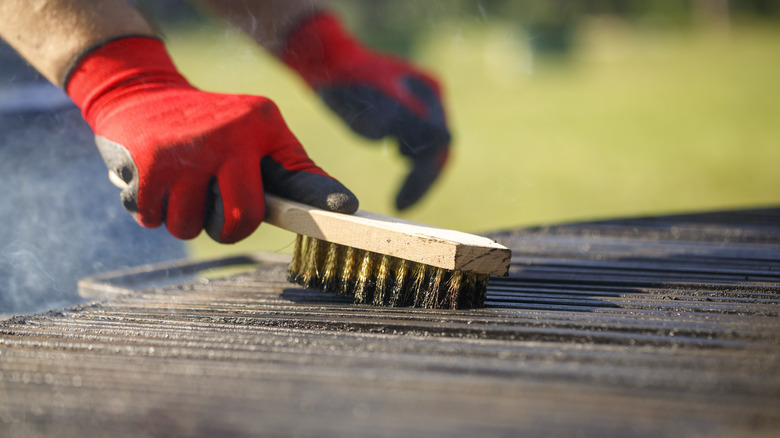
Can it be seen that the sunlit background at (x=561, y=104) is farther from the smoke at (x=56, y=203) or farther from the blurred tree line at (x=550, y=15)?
the smoke at (x=56, y=203)

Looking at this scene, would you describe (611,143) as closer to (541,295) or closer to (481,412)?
(541,295)

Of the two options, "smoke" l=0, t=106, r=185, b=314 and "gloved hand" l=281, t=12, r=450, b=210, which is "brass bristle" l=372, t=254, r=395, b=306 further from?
"smoke" l=0, t=106, r=185, b=314


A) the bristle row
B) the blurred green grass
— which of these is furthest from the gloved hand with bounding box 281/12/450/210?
the bristle row

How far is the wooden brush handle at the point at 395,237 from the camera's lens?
153cm

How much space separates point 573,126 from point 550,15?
15.0 meters

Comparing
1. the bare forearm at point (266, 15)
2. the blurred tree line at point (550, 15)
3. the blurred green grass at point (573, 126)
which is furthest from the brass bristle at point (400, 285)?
the blurred tree line at point (550, 15)

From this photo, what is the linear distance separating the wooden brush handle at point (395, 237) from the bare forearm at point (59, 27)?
71 centimetres

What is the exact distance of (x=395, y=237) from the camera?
5.30ft

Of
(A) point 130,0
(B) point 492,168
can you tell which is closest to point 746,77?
(B) point 492,168

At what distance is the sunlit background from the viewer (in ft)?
31.3

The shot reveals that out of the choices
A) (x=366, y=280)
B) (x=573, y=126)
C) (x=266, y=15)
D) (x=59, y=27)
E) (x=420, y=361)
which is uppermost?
(x=573, y=126)

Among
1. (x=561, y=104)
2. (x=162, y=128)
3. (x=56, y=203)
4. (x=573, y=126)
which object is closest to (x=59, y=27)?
(x=162, y=128)

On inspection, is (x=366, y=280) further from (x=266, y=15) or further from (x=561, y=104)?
(x=561, y=104)

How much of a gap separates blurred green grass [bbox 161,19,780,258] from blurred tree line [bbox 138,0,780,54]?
0.73 meters
